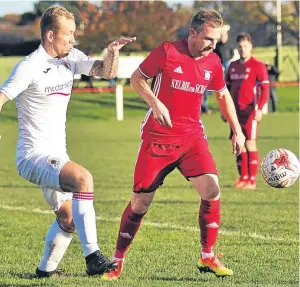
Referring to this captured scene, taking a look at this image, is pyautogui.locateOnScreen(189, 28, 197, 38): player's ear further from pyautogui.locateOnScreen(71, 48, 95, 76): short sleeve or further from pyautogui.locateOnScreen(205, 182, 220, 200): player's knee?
pyautogui.locateOnScreen(205, 182, 220, 200): player's knee

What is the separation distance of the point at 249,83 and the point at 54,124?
7861mm

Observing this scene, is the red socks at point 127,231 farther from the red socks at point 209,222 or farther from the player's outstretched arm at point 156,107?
the player's outstretched arm at point 156,107

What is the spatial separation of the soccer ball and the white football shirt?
2.20 meters

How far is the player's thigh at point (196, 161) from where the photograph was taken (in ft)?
27.0

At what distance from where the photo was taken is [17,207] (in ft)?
42.9

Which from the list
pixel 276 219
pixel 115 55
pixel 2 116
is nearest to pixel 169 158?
pixel 115 55

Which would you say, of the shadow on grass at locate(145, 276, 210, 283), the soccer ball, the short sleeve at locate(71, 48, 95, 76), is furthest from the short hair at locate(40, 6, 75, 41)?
the soccer ball

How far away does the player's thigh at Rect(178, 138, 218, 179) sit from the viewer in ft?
27.0

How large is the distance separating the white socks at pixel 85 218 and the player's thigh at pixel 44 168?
0.18 metres

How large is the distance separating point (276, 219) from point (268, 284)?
4031 millimetres

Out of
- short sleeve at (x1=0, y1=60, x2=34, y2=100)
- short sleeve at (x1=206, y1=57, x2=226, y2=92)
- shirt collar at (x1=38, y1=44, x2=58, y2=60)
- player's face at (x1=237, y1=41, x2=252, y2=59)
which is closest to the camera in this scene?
short sleeve at (x1=0, y1=60, x2=34, y2=100)

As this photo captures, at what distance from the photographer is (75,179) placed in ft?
25.0

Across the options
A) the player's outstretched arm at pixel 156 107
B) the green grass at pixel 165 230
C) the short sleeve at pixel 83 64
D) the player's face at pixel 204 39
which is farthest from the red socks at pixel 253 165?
the short sleeve at pixel 83 64

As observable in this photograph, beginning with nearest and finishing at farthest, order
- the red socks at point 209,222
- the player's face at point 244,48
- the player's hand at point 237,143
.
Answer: the red socks at point 209,222, the player's hand at point 237,143, the player's face at point 244,48
